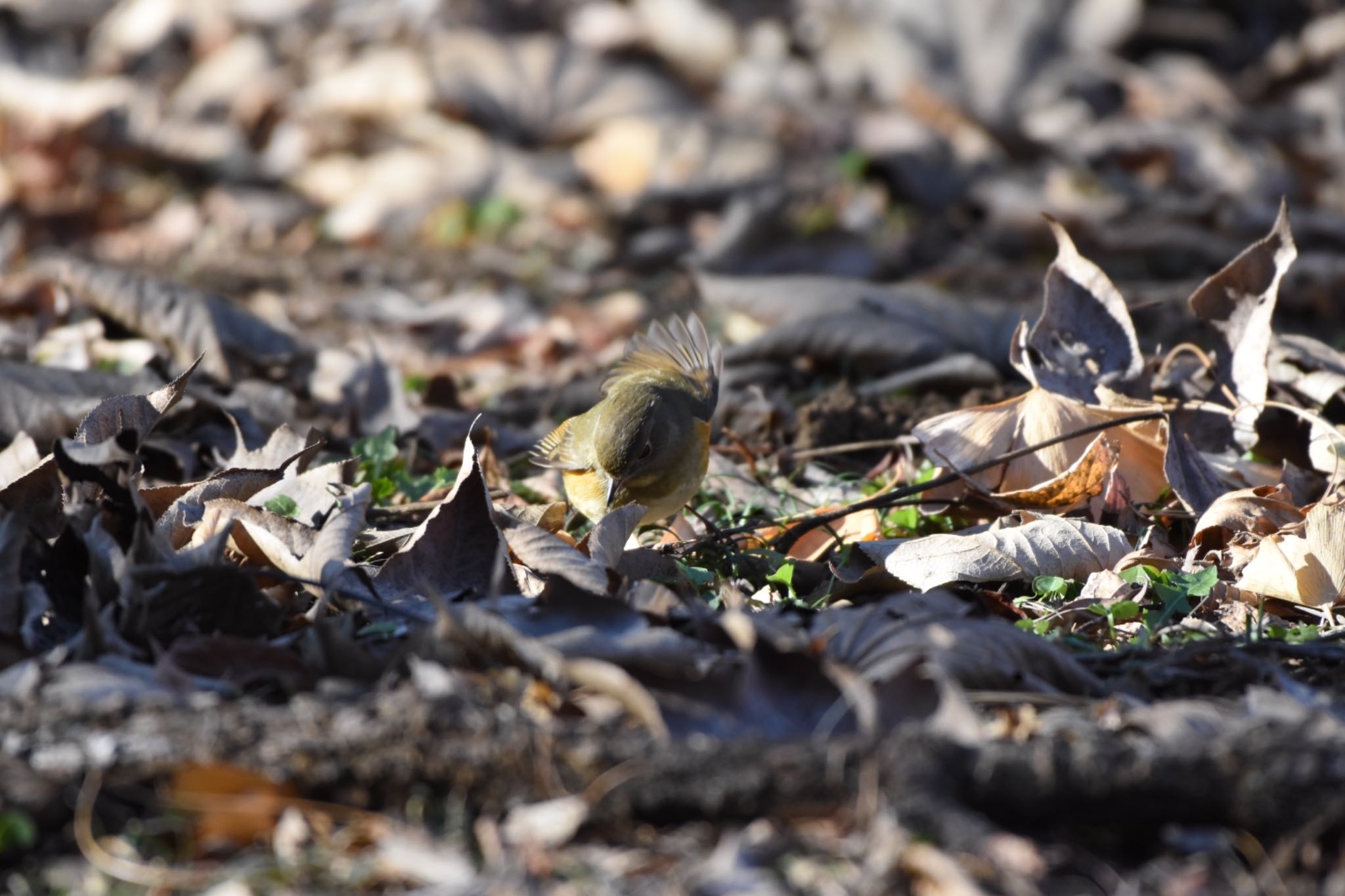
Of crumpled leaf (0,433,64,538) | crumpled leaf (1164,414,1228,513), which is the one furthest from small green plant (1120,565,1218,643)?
crumpled leaf (0,433,64,538)

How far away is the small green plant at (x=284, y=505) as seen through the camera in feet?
11.9

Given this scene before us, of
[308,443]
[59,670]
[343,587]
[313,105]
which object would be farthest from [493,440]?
[313,105]

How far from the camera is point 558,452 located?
174 inches

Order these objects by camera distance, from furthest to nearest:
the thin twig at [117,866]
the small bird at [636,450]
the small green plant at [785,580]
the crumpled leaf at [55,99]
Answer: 1. the crumpled leaf at [55,99]
2. the small bird at [636,450]
3. the small green plant at [785,580]
4. the thin twig at [117,866]

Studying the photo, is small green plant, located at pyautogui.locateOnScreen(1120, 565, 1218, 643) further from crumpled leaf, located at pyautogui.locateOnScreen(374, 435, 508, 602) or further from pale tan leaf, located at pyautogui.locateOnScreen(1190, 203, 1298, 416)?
crumpled leaf, located at pyautogui.locateOnScreen(374, 435, 508, 602)

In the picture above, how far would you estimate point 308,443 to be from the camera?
3.84 meters

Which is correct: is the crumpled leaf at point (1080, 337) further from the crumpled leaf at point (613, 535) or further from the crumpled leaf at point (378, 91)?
the crumpled leaf at point (378, 91)

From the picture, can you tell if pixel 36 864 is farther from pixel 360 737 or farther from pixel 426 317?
pixel 426 317

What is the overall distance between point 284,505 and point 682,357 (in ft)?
6.42

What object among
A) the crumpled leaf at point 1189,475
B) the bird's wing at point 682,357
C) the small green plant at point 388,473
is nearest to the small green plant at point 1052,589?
the crumpled leaf at point 1189,475

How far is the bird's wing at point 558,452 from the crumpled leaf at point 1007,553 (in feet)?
3.59

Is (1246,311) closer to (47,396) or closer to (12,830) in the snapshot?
(12,830)

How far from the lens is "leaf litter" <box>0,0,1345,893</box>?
2053mm

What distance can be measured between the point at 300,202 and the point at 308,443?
6014mm
